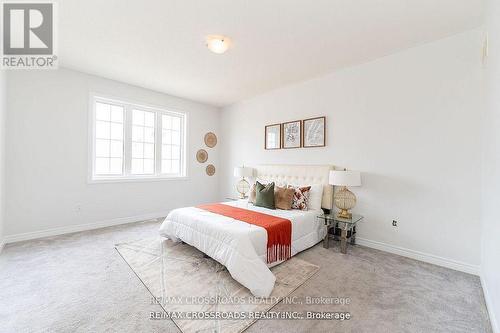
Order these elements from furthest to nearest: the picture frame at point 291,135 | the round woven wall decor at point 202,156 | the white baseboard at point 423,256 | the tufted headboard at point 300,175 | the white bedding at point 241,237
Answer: the round woven wall decor at point 202,156 → the picture frame at point 291,135 → the tufted headboard at point 300,175 → the white baseboard at point 423,256 → the white bedding at point 241,237

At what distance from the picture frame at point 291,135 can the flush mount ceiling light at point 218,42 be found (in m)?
1.92

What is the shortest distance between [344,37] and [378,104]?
110 centimetres

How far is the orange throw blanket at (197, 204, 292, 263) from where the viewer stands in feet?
7.75

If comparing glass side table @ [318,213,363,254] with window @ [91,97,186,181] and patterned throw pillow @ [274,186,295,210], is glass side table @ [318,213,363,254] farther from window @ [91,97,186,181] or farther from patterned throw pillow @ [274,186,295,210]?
window @ [91,97,186,181]

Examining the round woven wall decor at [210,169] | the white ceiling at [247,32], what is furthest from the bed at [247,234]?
the round woven wall decor at [210,169]

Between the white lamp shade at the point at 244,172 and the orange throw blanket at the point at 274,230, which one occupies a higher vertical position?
the white lamp shade at the point at 244,172

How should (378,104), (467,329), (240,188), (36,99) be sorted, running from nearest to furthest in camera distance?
1. (467,329)
2. (378,104)
3. (36,99)
4. (240,188)

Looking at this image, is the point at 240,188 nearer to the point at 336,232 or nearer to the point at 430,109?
the point at 336,232

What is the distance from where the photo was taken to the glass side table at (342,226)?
283 cm

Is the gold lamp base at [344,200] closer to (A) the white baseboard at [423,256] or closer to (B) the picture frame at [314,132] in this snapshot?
(A) the white baseboard at [423,256]

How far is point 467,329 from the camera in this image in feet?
5.12

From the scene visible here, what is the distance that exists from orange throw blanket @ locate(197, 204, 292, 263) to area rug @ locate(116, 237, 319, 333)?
0.16m

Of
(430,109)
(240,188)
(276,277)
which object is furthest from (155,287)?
(430,109)

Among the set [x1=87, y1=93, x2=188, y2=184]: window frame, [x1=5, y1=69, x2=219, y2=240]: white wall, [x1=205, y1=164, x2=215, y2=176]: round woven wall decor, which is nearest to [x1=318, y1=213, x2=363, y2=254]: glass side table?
[x1=205, y1=164, x2=215, y2=176]: round woven wall decor
